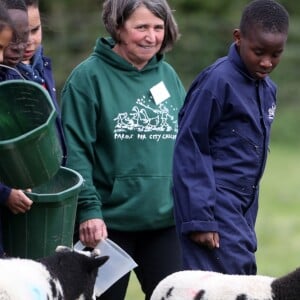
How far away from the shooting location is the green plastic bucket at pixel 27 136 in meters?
4.92

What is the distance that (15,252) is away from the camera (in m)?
5.37

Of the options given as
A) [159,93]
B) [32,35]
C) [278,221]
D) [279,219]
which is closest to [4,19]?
[32,35]

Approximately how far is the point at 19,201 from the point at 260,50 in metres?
1.36

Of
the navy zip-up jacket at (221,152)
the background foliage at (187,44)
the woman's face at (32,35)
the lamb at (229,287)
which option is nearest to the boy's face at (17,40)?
the woman's face at (32,35)

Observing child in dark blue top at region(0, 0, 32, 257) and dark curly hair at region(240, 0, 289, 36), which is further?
dark curly hair at region(240, 0, 289, 36)

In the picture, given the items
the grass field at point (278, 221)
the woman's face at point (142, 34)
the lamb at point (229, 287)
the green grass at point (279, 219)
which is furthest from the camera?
the green grass at point (279, 219)

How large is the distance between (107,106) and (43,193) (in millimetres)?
692

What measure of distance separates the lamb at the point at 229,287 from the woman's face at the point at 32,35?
4.86 ft

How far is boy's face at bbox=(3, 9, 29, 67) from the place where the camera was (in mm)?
5535

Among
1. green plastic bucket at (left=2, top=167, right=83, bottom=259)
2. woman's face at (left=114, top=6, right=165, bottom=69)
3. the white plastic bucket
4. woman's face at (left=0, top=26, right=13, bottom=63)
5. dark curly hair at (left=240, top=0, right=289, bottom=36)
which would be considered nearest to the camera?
woman's face at (left=0, top=26, right=13, bottom=63)

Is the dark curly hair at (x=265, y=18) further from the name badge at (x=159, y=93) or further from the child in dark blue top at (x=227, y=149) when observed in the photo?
the name badge at (x=159, y=93)

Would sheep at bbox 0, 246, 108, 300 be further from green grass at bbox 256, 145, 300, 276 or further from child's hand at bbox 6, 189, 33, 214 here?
green grass at bbox 256, 145, 300, 276

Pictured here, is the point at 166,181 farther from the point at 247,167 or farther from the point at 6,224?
the point at 6,224

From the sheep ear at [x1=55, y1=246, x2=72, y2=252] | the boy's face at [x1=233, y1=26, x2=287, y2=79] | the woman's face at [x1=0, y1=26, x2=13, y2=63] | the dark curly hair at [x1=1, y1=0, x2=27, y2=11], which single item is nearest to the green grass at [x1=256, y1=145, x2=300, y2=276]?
the boy's face at [x1=233, y1=26, x2=287, y2=79]
